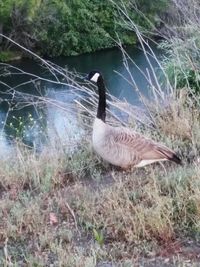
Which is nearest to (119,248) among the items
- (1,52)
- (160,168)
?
(160,168)

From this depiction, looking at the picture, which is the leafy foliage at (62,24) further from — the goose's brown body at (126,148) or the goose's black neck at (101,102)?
the goose's brown body at (126,148)

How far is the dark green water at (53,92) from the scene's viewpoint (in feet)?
38.1

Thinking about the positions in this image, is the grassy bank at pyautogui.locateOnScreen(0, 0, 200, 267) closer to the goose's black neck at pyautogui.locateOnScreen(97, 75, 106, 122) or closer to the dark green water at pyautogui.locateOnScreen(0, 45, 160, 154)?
the goose's black neck at pyautogui.locateOnScreen(97, 75, 106, 122)

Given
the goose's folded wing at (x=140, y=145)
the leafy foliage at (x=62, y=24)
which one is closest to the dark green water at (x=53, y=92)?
the leafy foliage at (x=62, y=24)

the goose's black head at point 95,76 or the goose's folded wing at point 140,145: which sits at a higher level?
the goose's black head at point 95,76

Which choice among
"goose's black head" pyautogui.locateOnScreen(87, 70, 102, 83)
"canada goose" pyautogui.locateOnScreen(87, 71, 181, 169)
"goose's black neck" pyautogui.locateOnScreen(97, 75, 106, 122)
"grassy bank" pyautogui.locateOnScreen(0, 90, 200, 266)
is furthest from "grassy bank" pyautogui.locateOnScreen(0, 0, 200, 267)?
"goose's black head" pyautogui.locateOnScreen(87, 70, 102, 83)

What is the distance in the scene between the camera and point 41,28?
4288cm

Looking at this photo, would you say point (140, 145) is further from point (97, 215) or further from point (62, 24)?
point (62, 24)

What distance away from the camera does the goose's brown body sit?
567 centimetres

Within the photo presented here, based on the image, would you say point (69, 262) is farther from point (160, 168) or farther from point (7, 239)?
point (160, 168)

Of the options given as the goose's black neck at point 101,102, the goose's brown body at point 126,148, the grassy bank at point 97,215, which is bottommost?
the grassy bank at point 97,215

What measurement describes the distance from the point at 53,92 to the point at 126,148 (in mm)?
6117

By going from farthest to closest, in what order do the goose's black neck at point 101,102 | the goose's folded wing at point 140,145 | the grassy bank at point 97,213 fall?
the goose's black neck at point 101,102
the goose's folded wing at point 140,145
the grassy bank at point 97,213

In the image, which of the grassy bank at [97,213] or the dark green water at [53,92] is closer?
the grassy bank at [97,213]
